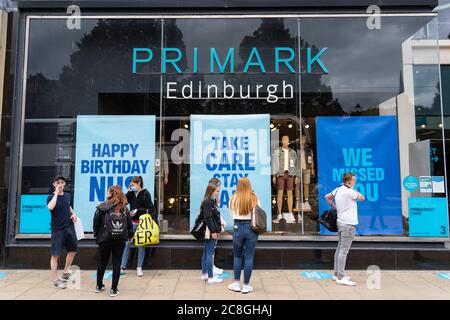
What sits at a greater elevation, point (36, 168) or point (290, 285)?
Answer: point (36, 168)

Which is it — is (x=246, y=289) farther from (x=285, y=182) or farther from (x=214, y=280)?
(x=285, y=182)

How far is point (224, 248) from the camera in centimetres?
765

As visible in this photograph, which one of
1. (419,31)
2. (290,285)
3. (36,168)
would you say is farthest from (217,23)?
(290,285)

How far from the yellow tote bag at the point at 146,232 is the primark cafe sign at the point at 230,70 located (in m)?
2.92

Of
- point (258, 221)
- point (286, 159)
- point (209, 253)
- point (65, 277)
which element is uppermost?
point (286, 159)

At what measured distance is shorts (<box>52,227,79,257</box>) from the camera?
6301 millimetres

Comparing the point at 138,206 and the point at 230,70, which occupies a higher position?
the point at 230,70

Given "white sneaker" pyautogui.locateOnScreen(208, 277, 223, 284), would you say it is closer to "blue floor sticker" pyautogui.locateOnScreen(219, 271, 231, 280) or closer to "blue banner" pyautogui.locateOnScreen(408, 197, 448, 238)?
"blue floor sticker" pyautogui.locateOnScreen(219, 271, 231, 280)

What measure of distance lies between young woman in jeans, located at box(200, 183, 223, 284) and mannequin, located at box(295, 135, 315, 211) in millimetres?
2438

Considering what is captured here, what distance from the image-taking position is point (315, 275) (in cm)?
714

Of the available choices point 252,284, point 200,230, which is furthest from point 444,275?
point 200,230

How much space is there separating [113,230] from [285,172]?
4.21m

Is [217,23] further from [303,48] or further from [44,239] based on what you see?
[44,239]

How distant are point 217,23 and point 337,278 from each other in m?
5.99
